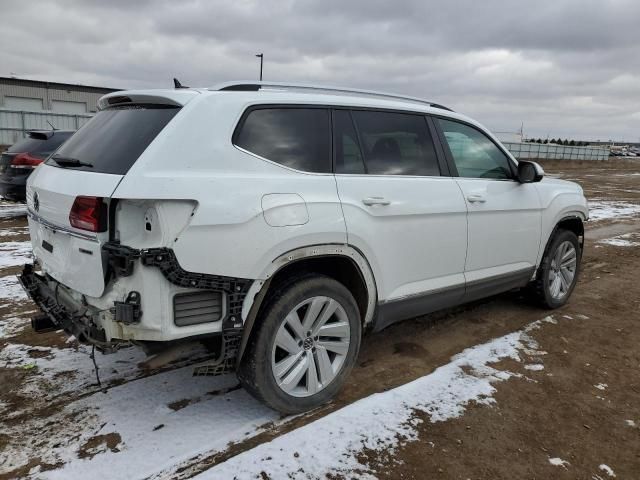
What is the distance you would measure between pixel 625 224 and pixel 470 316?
324 inches

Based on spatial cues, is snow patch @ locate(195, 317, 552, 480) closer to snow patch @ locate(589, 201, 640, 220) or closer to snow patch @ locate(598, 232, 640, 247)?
snow patch @ locate(598, 232, 640, 247)

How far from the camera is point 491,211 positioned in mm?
4121

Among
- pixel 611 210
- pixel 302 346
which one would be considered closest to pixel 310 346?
pixel 302 346

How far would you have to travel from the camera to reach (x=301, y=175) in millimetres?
2984

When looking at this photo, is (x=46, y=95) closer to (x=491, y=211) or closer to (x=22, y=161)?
(x=22, y=161)

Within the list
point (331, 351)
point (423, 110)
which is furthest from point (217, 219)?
point (423, 110)

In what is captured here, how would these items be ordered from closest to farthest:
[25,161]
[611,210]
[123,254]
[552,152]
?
[123,254] < [25,161] < [611,210] < [552,152]

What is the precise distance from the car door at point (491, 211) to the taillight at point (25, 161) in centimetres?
770

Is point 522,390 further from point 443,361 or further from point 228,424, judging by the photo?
point 228,424

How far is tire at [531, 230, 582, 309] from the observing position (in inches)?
195

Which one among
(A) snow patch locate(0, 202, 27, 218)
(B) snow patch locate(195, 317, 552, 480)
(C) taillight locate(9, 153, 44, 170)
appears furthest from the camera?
(A) snow patch locate(0, 202, 27, 218)

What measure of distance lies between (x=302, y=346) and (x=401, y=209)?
3.64 feet

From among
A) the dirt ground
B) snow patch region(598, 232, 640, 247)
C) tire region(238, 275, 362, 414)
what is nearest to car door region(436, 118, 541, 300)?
the dirt ground

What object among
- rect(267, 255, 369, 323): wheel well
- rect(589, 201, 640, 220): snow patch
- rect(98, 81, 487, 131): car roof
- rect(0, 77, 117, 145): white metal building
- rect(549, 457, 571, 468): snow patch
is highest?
rect(0, 77, 117, 145): white metal building
